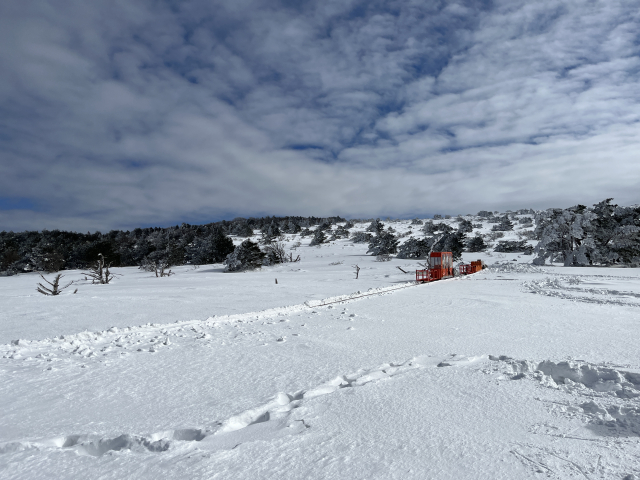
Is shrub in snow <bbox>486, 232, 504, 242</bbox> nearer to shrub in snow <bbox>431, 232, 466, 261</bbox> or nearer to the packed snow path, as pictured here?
shrub in snow <bbox>431, 232, 466, 261</bbox>

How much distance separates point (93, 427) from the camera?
3699 mm

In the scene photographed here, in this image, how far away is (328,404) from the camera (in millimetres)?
3984

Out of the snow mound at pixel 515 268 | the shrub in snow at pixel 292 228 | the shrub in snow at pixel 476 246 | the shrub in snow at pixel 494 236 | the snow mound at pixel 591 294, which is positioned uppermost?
the shrub in snow at pixel 292 228

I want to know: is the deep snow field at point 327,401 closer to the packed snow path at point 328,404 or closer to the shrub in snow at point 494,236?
the packed snow path at point 328,404

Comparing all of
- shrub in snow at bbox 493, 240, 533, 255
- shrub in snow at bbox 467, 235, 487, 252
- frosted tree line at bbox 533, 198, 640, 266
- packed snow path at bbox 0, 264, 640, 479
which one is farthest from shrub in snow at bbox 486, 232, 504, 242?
packed snow path at bbox 0, 264, 640, 479

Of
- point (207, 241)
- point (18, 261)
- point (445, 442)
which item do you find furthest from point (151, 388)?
point (18, 261)

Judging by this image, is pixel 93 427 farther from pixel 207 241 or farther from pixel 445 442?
pixel 207 241

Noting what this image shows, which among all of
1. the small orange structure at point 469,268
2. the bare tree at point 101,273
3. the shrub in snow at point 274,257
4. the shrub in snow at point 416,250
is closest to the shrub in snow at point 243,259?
the shrub in snow at point 274,257

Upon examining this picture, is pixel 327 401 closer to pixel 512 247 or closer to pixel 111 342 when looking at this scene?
pixel 111 342

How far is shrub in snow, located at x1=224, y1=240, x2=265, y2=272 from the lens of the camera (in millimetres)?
37750

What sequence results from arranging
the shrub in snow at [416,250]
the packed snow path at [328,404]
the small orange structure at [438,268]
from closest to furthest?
1. the packed snow path at [328,404]
2. the small orange structure at [438,268]
3. the shrub in snow at [416,250]

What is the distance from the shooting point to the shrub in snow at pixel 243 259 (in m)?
37.8

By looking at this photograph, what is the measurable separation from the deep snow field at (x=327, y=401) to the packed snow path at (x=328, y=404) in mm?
19

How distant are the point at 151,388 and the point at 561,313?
418 inches
